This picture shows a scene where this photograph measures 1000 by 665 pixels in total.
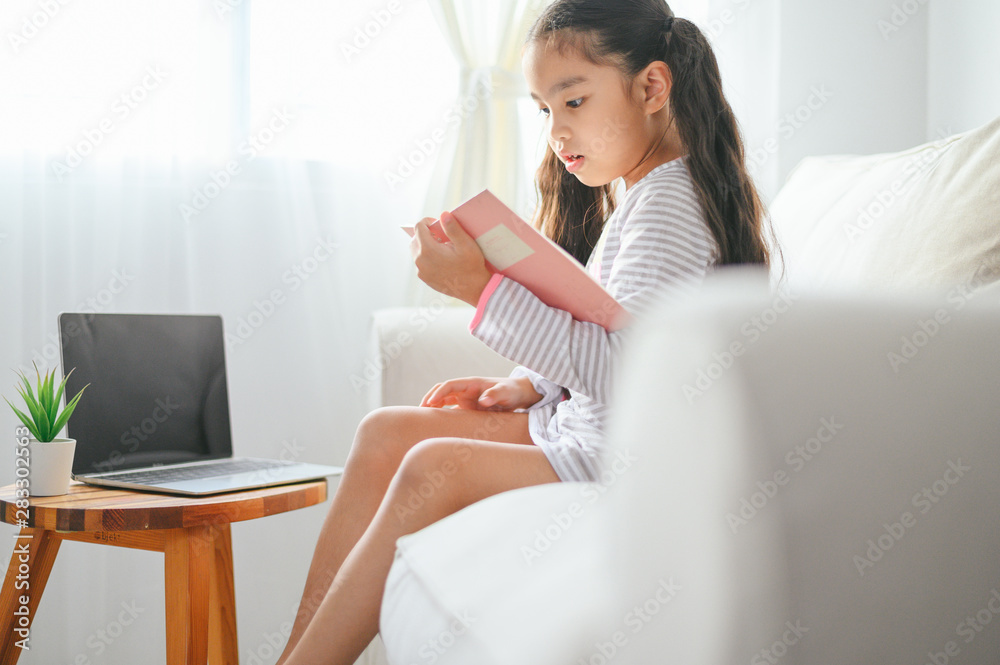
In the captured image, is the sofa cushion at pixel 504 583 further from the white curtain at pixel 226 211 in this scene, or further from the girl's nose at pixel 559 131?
the white curtain at pixel 226 211

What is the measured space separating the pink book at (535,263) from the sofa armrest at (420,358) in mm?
369

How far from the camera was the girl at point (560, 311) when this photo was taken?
74cm

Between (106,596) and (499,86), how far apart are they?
129cm

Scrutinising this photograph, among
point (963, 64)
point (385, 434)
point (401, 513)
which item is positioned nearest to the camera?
point (401, 513)

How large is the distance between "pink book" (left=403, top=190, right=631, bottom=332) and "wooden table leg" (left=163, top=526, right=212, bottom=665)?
0.47 m

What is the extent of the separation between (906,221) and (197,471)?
98 centimetres

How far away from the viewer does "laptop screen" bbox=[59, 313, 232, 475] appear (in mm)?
1067

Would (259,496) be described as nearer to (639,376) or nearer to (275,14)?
(639,376)

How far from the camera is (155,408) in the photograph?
1.14 meters

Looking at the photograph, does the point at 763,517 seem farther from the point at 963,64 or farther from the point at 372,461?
the point at 963,64
